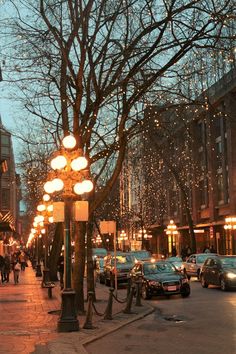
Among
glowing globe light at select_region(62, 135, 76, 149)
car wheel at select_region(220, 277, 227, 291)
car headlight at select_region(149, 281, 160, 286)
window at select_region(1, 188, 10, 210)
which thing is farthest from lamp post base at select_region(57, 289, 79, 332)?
window at select_region(1, 188, 10, 210)

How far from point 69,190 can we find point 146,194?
5366cm

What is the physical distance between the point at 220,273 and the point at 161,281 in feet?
14.9

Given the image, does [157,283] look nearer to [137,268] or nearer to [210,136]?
[137,268]

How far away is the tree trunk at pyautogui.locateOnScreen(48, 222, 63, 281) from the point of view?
35281 millimetres

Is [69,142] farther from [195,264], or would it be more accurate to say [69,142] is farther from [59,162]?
[195,264]

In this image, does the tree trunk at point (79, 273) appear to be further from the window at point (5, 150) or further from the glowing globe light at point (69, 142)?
the window at point (5, 150)

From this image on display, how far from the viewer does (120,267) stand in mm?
32156

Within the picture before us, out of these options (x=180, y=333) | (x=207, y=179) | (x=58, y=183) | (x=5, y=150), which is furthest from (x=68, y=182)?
(x=5, y=150)

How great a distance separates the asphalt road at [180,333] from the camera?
11305 millimetres

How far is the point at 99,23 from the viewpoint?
58.4 ft

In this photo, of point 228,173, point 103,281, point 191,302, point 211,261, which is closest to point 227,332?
point 191,302

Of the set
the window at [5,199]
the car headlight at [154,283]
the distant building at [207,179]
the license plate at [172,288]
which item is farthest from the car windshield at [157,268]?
the window at [5,199]

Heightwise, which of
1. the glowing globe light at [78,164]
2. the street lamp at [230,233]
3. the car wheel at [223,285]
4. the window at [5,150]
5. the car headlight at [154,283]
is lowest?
the car wheel at [223,285]

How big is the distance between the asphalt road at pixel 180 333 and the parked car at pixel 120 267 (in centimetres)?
1153
